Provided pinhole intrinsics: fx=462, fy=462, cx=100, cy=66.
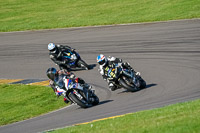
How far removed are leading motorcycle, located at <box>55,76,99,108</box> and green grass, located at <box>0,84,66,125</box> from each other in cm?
190

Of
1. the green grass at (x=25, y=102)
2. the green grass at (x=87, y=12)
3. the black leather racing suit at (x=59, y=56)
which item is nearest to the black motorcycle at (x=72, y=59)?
the black leather racing suit at (x=59, y=56)

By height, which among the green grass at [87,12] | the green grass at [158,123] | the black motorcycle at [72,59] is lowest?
the green grass at [158,123]

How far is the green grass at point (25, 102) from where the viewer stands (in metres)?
16.8

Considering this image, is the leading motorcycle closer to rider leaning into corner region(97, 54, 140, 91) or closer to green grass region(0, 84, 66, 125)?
rider leaning into corner region(97, 54, 140, 91)

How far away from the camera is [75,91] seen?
609 inches

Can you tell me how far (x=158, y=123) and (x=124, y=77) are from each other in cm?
772

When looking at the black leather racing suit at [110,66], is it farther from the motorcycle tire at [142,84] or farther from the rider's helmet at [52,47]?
the rider's helmet at [52,47]

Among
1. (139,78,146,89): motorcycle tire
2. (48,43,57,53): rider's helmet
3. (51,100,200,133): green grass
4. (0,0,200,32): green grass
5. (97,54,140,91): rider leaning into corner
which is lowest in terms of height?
(51,100,200,133): green grass

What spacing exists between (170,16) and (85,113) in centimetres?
2043

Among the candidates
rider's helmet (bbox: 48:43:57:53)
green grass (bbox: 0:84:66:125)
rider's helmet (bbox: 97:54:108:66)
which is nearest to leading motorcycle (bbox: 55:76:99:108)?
rider's helmet (bbox: 97:54:108:66)

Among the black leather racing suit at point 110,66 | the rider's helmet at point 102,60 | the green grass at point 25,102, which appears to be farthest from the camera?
the black leather racing suit at point 110,66

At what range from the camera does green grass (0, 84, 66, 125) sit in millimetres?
16781

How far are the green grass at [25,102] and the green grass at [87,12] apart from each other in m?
15.5

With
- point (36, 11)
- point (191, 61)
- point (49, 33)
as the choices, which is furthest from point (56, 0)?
point (191, 61)
